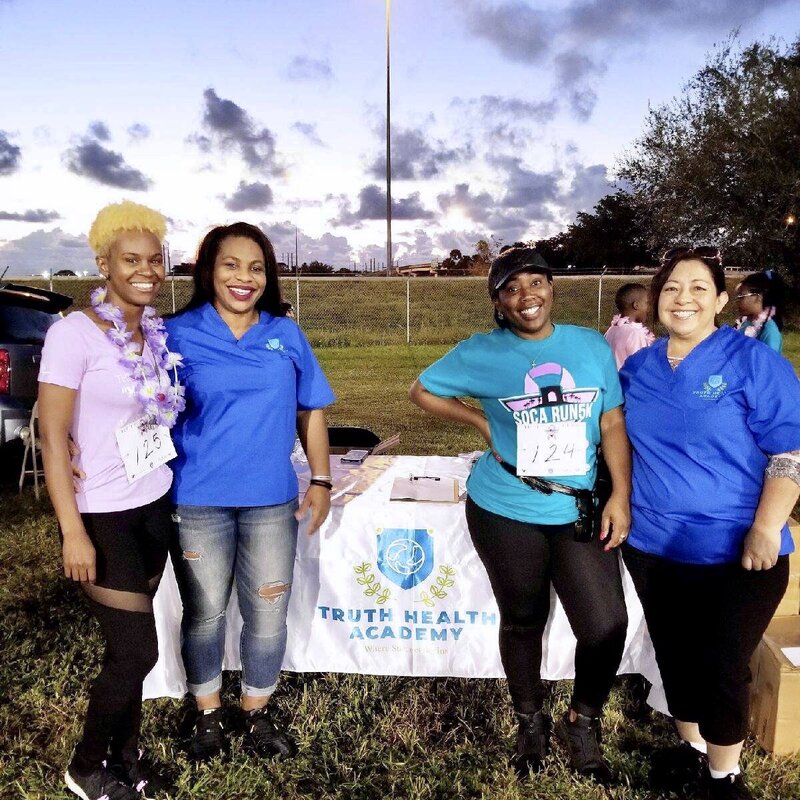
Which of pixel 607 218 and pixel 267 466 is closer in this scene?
pixel 267 466

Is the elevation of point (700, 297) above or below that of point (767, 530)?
above

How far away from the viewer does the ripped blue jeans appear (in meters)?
2.18

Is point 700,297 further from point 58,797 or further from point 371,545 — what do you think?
point 58,797

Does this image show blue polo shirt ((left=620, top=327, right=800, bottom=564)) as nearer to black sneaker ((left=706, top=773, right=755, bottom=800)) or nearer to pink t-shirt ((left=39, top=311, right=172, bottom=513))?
black sneaker ((left=706, top=773, right=755, bottom=800))

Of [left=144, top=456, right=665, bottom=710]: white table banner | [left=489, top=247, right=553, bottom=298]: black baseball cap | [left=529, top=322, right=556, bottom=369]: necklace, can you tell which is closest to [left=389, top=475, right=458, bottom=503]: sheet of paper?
[left=144, top=456, right=665, bottom=710]: white table banner

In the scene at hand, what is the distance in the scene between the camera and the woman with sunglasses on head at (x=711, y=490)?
186cm

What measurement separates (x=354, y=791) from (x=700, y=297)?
1992mm

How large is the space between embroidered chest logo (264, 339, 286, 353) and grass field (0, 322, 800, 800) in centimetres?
146

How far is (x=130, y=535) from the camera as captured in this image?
1.96 metres

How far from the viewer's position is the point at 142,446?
1.96m

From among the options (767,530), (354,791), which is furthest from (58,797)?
(767,530)

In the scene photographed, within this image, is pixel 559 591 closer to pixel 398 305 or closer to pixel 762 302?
pixel 762 302

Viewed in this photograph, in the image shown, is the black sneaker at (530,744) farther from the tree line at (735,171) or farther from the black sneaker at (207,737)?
the tree line at (735,171)

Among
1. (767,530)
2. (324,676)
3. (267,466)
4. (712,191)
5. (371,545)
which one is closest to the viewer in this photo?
(767,530)
